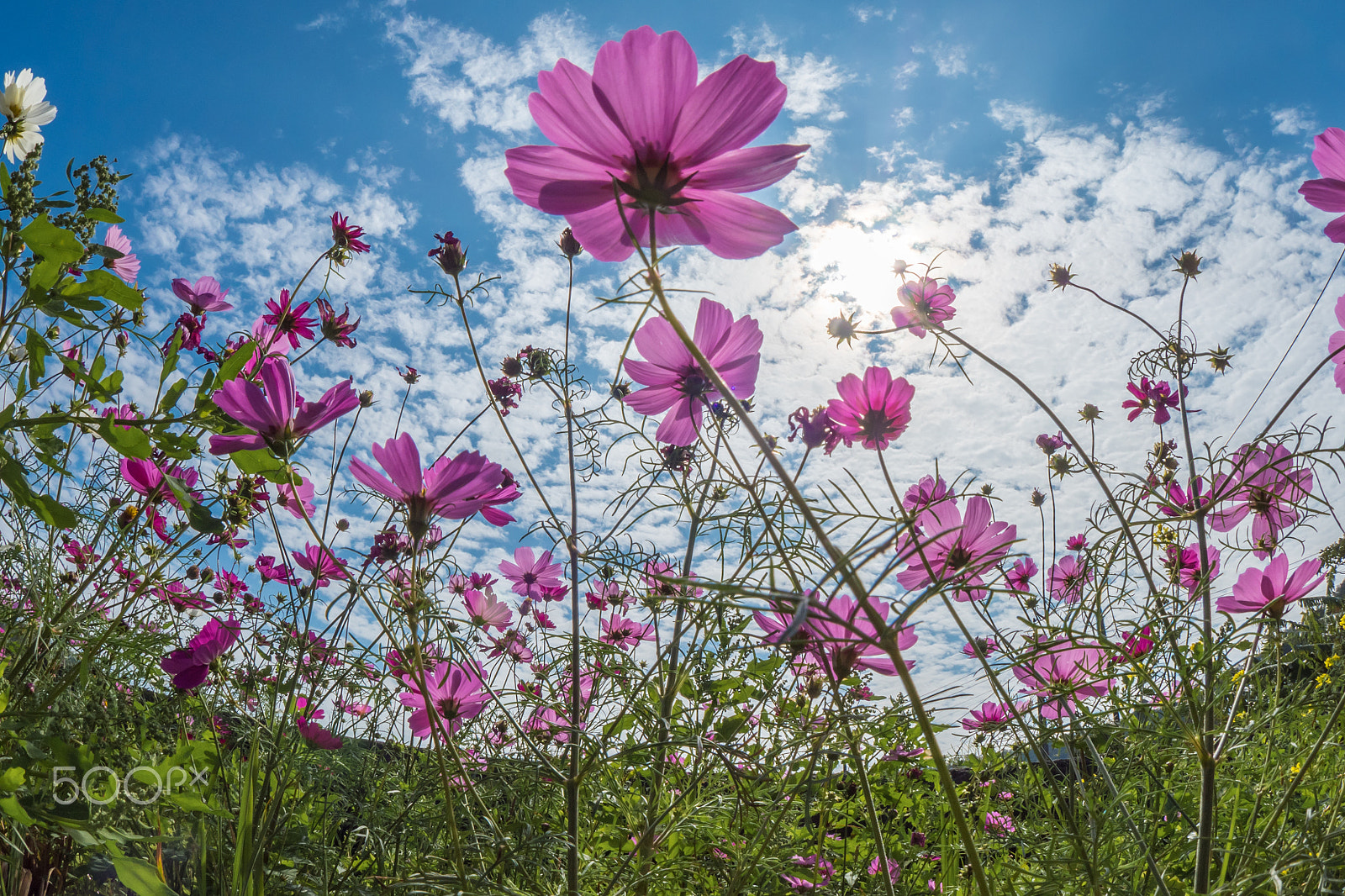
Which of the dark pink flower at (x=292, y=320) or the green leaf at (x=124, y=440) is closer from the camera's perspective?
the green leaf at (x=124, y=440)

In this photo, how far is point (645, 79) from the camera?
0.49 m

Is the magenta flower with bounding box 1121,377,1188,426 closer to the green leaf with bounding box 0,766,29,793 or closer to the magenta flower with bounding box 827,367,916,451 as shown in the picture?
the magenta flower with bounding box 827,367,916,451

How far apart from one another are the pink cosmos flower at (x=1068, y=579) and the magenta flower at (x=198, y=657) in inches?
47.4

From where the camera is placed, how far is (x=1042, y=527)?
1.39 metres

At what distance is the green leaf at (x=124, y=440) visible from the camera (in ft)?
1.97

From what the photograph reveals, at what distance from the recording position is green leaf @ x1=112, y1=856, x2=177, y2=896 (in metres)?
0.54

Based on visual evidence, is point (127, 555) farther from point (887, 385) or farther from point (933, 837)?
point (933, 837)

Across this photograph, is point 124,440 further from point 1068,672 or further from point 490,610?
point 1068,672

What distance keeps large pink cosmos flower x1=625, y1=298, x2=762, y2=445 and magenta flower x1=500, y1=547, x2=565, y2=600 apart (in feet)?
2.64

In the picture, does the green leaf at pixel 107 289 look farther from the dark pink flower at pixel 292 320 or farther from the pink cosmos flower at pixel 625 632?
the pink cosmos flower at pixel 625 632

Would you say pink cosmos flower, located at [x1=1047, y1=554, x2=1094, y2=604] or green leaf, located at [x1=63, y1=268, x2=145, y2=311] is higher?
green leaf, located at [x1=63, y1=268, x2=145, y2=311]

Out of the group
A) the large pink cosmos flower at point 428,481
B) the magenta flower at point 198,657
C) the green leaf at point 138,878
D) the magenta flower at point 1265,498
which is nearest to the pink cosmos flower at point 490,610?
the magenta flower at point 198,657

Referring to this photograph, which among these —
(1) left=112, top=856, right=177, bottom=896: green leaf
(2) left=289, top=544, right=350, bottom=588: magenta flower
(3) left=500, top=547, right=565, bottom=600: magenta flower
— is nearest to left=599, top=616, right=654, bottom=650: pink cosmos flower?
(3) left=500, top=547, right=565, bottom=600: magenta flower

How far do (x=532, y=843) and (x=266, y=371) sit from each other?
58 centimetres
